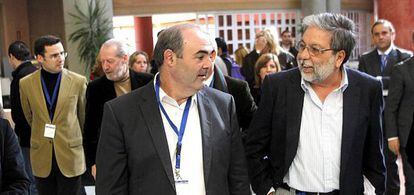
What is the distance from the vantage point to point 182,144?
2170 mm

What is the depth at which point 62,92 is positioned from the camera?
4.24 m

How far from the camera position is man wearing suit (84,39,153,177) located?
12.0ft

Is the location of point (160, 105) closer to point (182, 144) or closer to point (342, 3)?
point (182, 144)

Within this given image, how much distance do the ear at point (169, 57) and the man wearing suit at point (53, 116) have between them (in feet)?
7.35

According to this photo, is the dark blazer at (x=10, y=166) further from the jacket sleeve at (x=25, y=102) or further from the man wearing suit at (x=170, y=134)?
the jacket sleeve at (x=25, y=102)

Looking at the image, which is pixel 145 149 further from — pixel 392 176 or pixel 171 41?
pixel 392 176

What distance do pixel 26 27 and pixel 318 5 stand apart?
7039 millimetres

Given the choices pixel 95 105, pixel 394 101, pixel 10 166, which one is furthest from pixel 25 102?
pixel 394 101

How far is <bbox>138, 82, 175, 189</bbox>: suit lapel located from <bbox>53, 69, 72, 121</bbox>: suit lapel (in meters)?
2.15

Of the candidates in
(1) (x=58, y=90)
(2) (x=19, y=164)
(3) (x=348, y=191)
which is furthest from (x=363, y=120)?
(1) (x=58, y=90)

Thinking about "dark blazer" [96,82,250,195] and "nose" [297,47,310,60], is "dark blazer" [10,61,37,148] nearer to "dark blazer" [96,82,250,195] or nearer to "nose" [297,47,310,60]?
"dark blazer" [96,82,250,195]

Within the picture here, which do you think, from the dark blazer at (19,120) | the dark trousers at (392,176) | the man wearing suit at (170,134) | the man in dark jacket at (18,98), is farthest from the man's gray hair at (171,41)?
the dark trousers at (392,176)

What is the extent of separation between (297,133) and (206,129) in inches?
20.3

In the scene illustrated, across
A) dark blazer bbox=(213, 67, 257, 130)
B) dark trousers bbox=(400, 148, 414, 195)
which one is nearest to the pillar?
dark trousers bbox=(400, 148, 414, 195)
